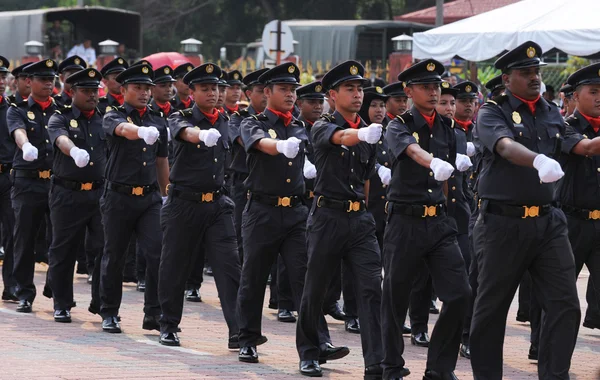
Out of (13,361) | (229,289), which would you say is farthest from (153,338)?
(13,361)

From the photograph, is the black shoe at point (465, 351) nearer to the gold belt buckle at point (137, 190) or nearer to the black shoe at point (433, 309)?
the black shoe at point (433, 309)

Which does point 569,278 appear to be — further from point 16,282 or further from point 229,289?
point 16,282

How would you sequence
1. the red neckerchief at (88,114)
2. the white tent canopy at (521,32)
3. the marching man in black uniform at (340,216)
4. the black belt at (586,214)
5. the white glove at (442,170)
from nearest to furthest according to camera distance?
the white glove at (442,170), the marching man in black uniform at (340,216), the black belt at (586,214), the red neckerchief at (88,114), the white tent canopy at (521,32)

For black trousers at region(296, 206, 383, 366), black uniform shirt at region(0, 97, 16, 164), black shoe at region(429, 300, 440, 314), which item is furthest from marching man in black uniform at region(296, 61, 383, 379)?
black uniform shirt at region(0, 97, 16, 164)

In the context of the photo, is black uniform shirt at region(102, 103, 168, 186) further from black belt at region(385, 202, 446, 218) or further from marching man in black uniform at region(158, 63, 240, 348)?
black belt at region(385, 202, 446, 218)

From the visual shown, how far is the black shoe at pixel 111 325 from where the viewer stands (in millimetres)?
10531

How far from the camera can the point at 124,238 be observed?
10609mm

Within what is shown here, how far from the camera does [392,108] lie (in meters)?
11.7

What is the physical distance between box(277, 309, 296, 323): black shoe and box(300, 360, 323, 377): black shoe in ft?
9.21

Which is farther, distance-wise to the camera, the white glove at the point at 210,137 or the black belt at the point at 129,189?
the black belt at the point at 129,189

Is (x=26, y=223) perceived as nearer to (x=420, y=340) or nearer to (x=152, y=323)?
(x=152, y=323)

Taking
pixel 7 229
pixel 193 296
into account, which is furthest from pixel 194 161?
pixel 7 229

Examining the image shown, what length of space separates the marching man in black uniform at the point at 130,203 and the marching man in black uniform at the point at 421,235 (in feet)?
9.08

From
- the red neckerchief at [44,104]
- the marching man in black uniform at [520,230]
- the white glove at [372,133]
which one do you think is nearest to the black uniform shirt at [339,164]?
the white glove at [372,133]
